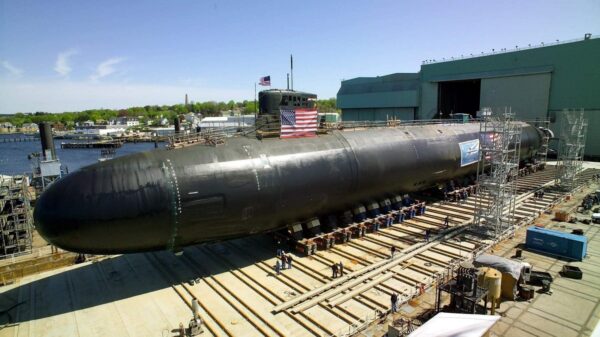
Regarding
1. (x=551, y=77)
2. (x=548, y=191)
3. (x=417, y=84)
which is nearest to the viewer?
(x=548, y=191)

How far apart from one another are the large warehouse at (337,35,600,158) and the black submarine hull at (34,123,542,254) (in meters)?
42.3

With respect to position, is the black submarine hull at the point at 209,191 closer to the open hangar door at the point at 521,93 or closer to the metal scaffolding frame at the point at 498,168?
the metal scaffolding frame at the point at 498,168

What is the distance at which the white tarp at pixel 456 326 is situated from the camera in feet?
31.5

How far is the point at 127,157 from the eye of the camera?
1496 centimetres

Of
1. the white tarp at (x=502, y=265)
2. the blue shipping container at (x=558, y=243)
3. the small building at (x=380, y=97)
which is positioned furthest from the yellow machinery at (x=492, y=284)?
the small building at (x=380, y=97)

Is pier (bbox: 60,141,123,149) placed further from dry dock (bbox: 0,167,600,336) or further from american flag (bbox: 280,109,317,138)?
american flag (bbox: 280,109,317,138)

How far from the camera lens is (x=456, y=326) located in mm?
9984

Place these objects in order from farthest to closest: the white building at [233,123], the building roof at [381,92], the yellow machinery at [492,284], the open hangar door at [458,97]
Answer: the building roof at [381,92], the open hangar door at [458,97], the white building at [233,123], the yellow machinery at [492,284]

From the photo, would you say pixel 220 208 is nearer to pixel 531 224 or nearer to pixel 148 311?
pixel 148 311

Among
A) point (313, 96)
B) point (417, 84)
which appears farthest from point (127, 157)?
point (417, 84)

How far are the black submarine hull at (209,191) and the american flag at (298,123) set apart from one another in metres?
0.59

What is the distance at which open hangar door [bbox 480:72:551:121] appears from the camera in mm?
51000

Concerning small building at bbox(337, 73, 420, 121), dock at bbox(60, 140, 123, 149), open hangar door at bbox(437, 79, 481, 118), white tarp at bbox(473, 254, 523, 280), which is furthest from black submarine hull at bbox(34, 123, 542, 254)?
dock at bbox(60, 140, 123, 149)

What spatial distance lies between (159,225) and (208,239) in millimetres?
2457
